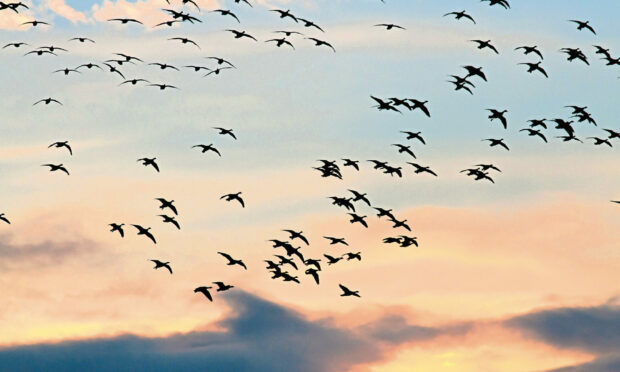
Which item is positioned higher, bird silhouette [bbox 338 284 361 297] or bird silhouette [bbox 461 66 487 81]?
bird silhouette [bbox 461 66 487 81]

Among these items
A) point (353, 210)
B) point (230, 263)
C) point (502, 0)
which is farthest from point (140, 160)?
point (502, 0)

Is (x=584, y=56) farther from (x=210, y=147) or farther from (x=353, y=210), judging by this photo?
(x=210, y=147)

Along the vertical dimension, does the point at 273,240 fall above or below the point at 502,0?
below

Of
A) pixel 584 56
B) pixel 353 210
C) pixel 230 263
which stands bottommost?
pixel 230 263

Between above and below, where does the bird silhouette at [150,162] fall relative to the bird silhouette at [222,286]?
above

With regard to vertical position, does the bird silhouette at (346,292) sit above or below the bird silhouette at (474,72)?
below

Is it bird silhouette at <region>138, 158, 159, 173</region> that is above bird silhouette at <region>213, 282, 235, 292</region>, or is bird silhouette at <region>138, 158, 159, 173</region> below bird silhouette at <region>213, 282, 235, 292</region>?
above

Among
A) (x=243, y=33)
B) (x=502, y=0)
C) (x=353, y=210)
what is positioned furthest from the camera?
(x=353, y=210)

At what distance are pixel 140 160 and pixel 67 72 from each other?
1427 centimetres

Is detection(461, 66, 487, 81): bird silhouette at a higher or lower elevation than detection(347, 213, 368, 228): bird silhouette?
higher

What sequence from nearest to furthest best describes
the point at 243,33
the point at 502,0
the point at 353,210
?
the point at 502,0 < the point at 243,33 < the point at 353,210

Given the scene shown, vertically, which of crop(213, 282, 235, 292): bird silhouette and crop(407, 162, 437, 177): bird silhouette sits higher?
crop(407, 162, 437, 177): bird silhouette

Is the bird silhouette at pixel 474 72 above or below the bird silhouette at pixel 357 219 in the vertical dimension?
above

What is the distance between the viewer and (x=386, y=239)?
152250 millimetres
